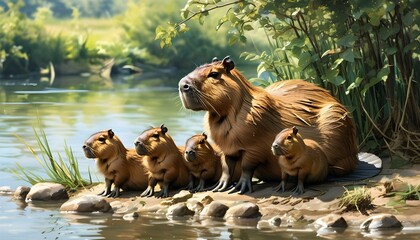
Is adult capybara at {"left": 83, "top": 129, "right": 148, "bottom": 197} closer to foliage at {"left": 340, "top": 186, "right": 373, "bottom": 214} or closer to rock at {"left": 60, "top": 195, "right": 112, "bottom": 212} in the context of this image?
rock at {"left": 60, "top": 195, "right": 112, "bottom": 212}

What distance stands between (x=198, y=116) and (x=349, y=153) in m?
8.42

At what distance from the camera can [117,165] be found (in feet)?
35.9

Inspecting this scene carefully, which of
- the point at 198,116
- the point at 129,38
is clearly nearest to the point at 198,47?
the point at 129,38

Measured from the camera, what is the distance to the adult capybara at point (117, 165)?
10.9m

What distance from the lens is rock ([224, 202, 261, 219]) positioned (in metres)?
9.79

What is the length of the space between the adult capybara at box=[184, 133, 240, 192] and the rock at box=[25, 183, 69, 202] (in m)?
1.22

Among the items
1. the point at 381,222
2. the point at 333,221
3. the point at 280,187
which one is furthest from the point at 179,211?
the point at 381,222

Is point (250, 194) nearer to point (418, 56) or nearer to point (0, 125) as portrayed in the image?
point (418, 56)

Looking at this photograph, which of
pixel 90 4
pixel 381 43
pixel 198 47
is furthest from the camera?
pixel 90 4

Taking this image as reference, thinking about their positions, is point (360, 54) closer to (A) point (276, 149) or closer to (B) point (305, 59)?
(B) point (305, 59)

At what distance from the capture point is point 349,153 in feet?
35.4

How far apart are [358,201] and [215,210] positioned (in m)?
1.19

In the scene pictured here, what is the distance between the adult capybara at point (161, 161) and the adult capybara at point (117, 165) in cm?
16

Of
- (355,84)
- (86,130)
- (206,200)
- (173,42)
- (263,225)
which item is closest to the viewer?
(263,225)
